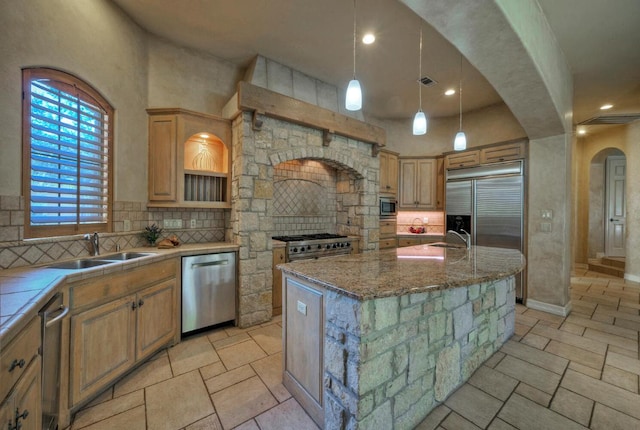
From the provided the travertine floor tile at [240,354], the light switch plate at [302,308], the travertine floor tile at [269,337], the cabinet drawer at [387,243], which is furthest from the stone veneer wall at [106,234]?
the cabinet drawer at [387,243]

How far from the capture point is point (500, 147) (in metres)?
4.11

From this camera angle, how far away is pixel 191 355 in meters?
2.43

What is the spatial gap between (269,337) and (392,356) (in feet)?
5.57

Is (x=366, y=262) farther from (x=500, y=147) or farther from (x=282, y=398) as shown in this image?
(x=500, y=147)

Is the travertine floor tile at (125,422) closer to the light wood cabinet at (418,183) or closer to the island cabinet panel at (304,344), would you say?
the island cabinet panel at (304,344)

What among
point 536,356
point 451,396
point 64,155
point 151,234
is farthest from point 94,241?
point 536,356

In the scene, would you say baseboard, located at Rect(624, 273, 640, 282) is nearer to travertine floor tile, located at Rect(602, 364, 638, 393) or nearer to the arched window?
travertine floor tile, located at Rect(602, 364, 638, 393)

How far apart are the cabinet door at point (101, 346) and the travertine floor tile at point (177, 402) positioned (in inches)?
12.1

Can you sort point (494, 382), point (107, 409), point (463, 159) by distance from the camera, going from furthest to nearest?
point (463, 159) < point (494, 382) < point (107, 409)

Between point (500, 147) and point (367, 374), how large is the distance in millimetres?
4242

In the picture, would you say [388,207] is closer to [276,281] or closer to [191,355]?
[276,281]

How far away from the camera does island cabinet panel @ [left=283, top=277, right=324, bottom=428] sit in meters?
1.62

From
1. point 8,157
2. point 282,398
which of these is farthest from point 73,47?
point 282,398

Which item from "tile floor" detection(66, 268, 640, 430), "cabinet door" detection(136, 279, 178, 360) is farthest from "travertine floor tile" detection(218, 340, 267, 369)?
"cabinet door" detection(136, 279, 178, 360)
